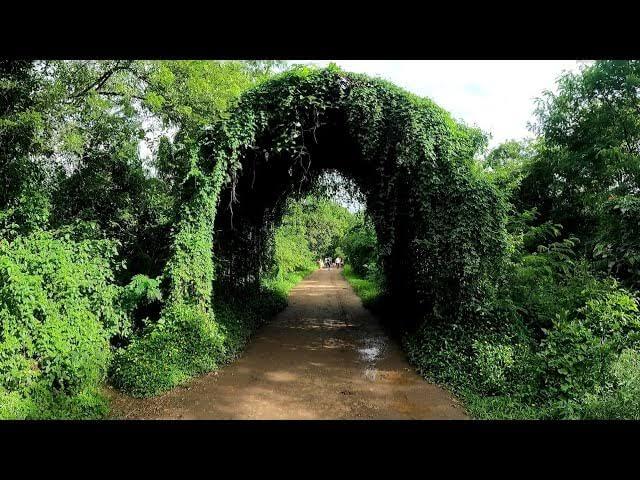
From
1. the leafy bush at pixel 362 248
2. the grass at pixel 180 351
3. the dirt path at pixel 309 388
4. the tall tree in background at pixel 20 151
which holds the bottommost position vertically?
the dirt path at pixel 309 388

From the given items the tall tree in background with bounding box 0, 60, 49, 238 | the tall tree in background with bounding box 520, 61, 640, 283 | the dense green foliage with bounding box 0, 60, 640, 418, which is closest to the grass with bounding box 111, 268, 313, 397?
the dense green foliage with bounding box 0, 60, 640, 418

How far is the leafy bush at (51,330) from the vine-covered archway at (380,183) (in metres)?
0.76

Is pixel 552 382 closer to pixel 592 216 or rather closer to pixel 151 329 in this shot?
pixel 151 329

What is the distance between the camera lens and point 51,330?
199 inches

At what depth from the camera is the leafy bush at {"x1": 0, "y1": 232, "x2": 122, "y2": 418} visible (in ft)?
15.0

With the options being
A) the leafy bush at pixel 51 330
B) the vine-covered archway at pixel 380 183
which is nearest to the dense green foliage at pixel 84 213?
the leafy bush at pixel 51 330

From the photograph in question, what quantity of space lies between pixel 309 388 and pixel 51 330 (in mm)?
3451

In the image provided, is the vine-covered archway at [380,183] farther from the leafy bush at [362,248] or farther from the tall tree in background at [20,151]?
the leafy bush at [362,248]

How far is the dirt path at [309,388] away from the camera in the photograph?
507 cm

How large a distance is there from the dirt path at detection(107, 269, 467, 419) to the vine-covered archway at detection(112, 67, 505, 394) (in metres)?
0.81

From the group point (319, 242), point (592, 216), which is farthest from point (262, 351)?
point (319, 242)

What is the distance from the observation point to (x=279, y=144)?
321 inches

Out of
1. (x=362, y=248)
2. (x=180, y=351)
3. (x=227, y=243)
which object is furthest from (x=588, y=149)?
(x=362, y=248)

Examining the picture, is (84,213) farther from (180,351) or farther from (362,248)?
(362,248)
